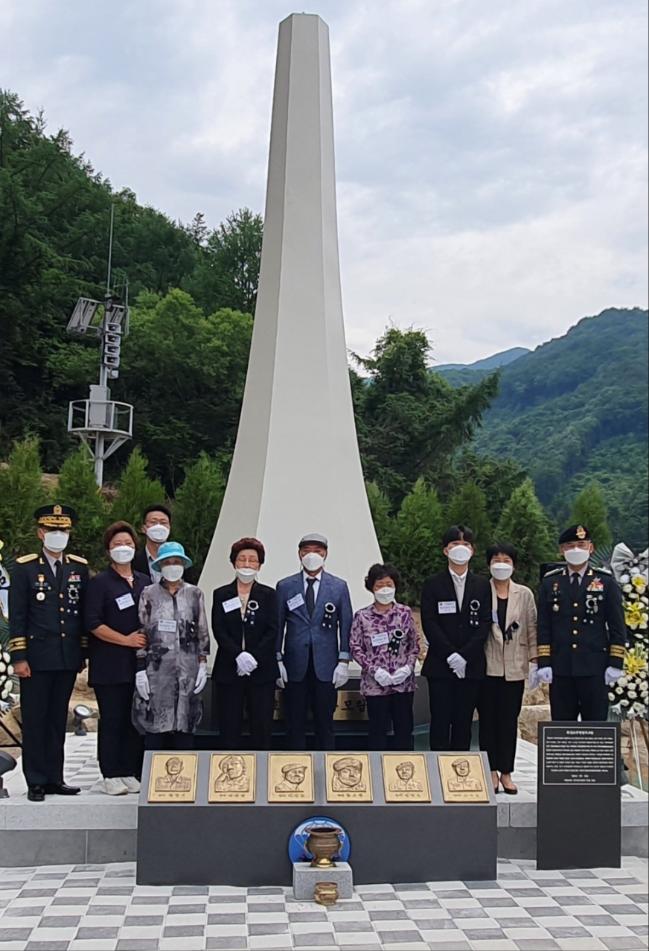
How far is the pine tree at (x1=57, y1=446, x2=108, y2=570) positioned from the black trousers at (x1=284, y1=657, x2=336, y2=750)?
26.4 ft

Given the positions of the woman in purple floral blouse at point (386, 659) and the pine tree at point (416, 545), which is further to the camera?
the pine tree at point (416, 545)

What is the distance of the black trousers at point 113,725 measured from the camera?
14.3 feet

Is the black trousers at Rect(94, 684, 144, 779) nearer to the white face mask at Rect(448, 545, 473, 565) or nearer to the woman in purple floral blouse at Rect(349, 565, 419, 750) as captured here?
the woman in purple floral blouse at Rect(349, 565, 419, 750)

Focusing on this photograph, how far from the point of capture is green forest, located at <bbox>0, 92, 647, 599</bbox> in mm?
13156

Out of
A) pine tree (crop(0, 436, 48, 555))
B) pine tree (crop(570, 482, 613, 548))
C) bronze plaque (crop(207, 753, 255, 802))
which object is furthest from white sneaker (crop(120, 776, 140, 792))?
pine tree (crop(570, 482, 613, 548))

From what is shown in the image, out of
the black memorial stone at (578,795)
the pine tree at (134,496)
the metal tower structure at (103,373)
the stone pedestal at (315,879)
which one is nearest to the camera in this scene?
the stone pedestal at (315,879)

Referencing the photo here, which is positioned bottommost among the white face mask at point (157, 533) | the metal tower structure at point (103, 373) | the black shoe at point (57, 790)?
the black shoe at point (57, 790)

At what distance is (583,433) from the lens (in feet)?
52.4

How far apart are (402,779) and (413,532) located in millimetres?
9338

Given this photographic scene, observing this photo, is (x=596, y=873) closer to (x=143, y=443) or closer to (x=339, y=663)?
(x=339, y=663)

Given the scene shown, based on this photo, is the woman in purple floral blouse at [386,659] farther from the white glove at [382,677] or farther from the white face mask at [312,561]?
the white face mask at [312,561]

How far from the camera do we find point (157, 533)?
4848mm

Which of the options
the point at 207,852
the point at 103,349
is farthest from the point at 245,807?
the point at 103,349

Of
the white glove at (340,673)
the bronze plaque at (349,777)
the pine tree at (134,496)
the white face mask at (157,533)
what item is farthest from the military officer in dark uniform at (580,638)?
the pine tree at (134,496)
